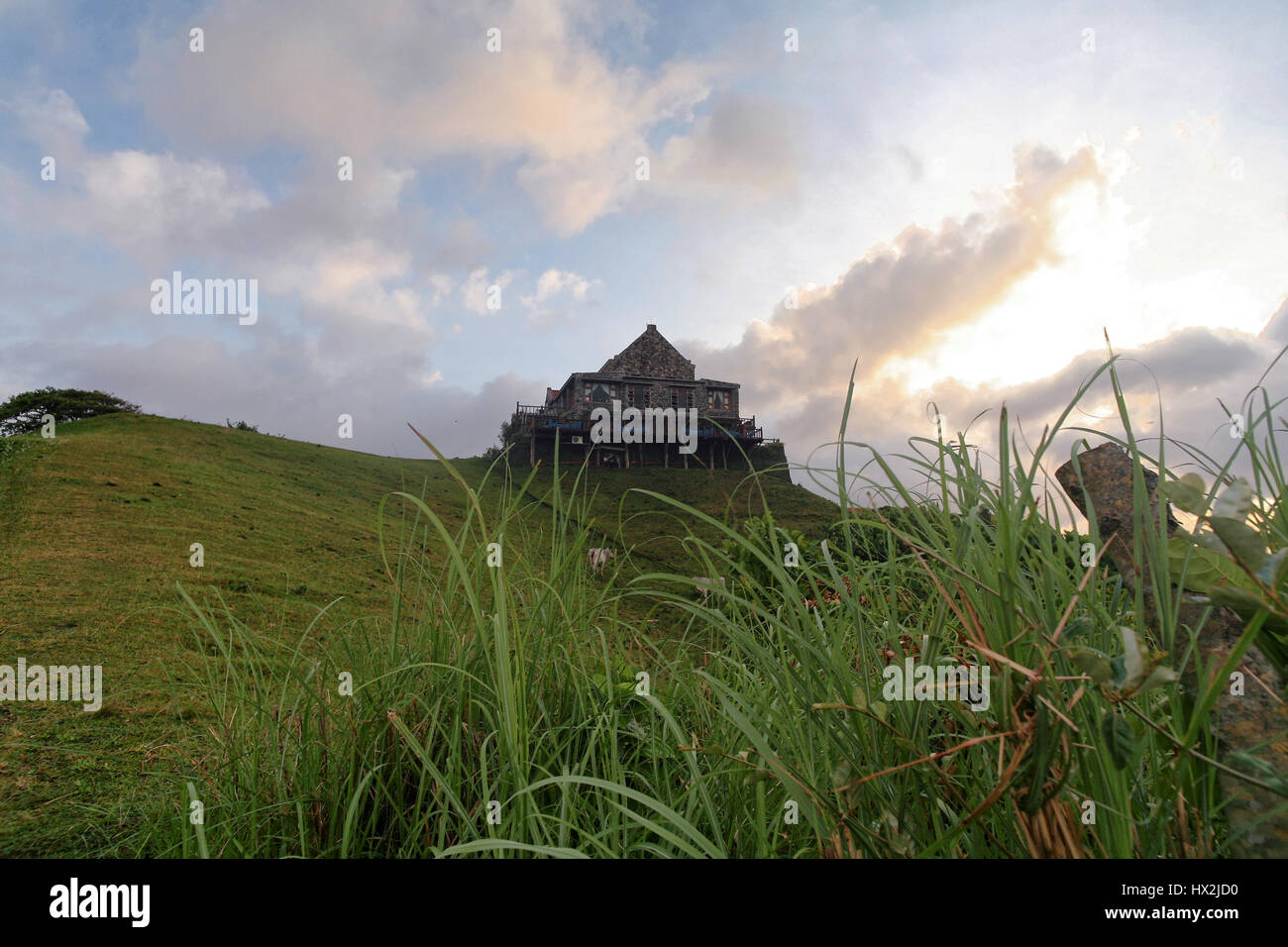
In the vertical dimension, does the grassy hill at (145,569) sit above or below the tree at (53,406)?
below

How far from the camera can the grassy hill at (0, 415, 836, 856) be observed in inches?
105

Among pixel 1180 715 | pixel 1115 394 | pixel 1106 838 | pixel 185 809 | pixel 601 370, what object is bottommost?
pixel 185 809

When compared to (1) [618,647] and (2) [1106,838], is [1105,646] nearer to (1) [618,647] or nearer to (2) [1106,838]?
(2) [1106,838]

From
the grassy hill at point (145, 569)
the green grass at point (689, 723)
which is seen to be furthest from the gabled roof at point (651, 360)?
the green grass at point (689, 723)

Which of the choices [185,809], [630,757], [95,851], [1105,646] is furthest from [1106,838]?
[95,851]

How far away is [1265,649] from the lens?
38.1 inches

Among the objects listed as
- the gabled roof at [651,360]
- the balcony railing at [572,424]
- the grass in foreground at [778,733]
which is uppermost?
the gabled roof at [651,360]

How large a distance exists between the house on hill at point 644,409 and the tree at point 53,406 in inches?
702

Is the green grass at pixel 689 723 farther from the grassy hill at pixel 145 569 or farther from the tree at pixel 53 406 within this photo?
the tree at pixel 53 406

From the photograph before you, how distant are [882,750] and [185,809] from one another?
172 centimetres

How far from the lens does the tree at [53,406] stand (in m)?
26.7

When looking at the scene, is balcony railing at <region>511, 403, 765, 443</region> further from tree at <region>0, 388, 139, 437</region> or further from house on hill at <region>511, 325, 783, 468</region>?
tree at <region>0, 388, 139, 437</region>

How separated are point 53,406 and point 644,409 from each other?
25749 mm

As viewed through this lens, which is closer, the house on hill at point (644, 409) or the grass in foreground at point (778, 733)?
the grass in foreground at point (778, 733)
